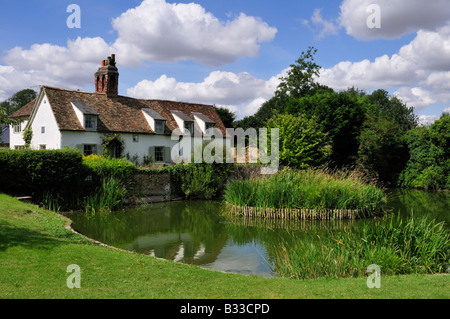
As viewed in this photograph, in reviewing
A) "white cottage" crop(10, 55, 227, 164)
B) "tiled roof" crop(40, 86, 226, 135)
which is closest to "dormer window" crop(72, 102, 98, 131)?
"white cottage" crop(10, 55, 227, 164)

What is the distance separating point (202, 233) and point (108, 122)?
16887mm

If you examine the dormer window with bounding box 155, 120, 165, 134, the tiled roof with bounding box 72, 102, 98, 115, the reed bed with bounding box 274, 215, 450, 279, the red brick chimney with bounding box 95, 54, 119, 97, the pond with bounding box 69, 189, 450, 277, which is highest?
the red brick chimney with bounding box 95, 54, 119, 97

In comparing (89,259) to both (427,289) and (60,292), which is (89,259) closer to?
(60,292)

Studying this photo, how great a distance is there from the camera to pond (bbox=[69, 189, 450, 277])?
34.4 feet

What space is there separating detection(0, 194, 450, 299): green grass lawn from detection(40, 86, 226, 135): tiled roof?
1904 centimetres

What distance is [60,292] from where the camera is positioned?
5.79m

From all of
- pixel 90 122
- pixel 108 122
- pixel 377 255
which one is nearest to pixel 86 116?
pixel 90 122

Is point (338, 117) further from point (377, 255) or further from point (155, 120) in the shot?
point (377, 255)

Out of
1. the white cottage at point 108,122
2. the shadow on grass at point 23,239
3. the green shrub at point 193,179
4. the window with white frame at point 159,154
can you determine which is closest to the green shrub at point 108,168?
the green shrub at point 193,179

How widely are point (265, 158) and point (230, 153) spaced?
4524 mm

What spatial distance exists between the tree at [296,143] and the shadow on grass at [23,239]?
1975 cm

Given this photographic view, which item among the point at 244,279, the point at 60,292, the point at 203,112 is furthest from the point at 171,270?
the point at 203,112

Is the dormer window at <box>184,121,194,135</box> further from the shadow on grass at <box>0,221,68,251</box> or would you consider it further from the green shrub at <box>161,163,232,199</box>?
the shadow on grass at <box>0,221,68,251</box>

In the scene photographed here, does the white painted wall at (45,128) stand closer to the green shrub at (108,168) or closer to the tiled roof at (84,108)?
the tiled roof at (84,108)
